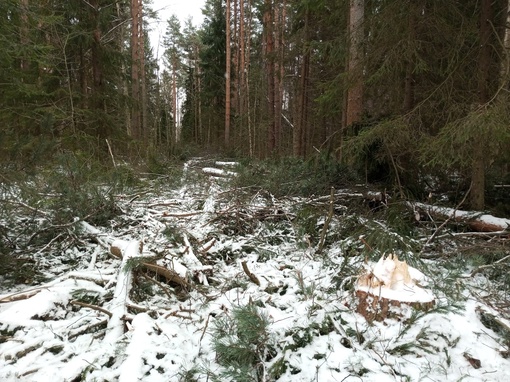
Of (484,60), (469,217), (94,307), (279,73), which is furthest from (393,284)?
(279,73)

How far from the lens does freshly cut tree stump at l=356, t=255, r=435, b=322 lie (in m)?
2.33

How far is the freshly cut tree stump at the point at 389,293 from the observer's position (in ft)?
7.65

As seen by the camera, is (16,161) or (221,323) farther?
(16,161)

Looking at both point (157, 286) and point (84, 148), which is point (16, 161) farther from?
point (84, 148)

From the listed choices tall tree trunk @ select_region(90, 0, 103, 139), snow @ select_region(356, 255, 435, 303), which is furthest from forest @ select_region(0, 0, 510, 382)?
tall tree trunk @ select_region(90, 0, 103, 139)

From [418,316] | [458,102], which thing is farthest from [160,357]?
[458,102]

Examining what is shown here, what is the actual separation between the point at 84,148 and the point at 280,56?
25.0 feet

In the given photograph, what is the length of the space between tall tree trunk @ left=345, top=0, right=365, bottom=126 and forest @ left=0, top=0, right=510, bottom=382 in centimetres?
3

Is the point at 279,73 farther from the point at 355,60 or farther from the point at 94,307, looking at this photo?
the point at 94,307

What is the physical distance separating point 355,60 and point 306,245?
348 centimetres

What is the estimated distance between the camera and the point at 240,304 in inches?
107

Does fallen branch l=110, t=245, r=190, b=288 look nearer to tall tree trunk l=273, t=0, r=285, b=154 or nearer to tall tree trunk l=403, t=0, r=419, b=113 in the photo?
tall tree trunk l=403, t=0, r=419, b=113

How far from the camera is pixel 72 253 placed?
362 centimetres

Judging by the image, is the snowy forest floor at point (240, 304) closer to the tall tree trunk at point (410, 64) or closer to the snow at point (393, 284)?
the snow at point (393, 284)
